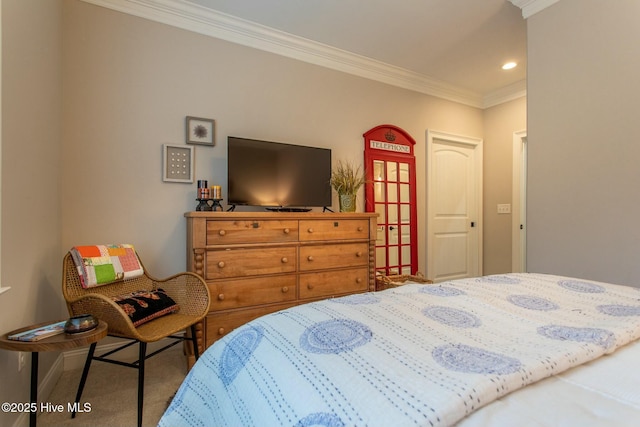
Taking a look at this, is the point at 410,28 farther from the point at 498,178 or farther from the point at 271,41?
the point at 498,178

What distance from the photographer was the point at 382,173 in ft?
11.5

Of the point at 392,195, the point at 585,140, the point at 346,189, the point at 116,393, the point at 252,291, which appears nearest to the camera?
the point at 116,393

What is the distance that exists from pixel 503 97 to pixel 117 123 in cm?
439

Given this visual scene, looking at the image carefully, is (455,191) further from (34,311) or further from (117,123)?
(34,311)

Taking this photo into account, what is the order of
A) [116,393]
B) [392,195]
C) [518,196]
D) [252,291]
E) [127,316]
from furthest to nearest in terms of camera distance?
[518,196] → [392,195] → [252,291] → [116,393] → [127,316]

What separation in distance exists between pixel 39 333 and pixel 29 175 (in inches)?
32.0

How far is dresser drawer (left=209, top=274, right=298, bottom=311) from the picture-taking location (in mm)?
2100

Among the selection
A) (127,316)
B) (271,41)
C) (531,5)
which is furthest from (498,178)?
(127,316)

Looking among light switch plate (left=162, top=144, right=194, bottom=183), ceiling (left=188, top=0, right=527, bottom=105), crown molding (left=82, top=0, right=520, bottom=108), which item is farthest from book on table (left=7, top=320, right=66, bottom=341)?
ceiling (left=188, top=0, right=527, bottom=105)

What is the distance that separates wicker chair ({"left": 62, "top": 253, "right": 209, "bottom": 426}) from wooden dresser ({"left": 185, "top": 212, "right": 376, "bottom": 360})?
0.48 ft

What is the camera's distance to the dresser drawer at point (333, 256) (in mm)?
2438

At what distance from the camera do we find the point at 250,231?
7.30ft

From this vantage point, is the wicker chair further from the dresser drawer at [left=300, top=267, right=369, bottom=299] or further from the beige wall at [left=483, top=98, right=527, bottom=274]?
the beige wall at [left=483, top=98, right=527, bottom=274]

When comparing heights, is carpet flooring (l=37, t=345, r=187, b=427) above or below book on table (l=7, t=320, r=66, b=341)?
below
